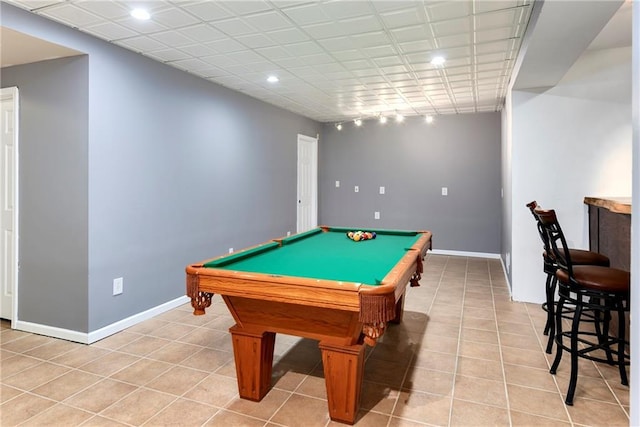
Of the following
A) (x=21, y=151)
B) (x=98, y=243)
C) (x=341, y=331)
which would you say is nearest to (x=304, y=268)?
(x=341, y=331)

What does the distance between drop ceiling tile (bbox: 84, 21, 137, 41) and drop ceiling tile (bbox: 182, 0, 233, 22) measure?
635 millimetres

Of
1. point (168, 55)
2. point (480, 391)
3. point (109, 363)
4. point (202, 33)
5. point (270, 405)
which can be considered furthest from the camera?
point (168, 55)

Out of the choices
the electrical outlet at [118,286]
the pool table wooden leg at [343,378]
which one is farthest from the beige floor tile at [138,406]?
the electrical outlet at [118,286]

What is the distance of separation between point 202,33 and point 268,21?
561 millimetres

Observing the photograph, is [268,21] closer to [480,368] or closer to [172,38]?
[172,38]

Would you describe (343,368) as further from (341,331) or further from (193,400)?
(193,400)

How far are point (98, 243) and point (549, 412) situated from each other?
10.5 feet

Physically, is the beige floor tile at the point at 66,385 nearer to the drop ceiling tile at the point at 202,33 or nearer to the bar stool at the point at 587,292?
the drop ceiling tile at the point at 202,33

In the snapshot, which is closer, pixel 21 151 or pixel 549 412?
pixel 549 412

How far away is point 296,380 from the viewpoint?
2.31 m

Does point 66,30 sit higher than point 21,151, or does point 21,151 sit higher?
point 66,30

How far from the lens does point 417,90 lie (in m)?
4.47

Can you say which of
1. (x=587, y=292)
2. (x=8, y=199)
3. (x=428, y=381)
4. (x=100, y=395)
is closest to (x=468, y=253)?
(x=587, y=292)

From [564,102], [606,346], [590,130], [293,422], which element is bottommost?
[293,422]
